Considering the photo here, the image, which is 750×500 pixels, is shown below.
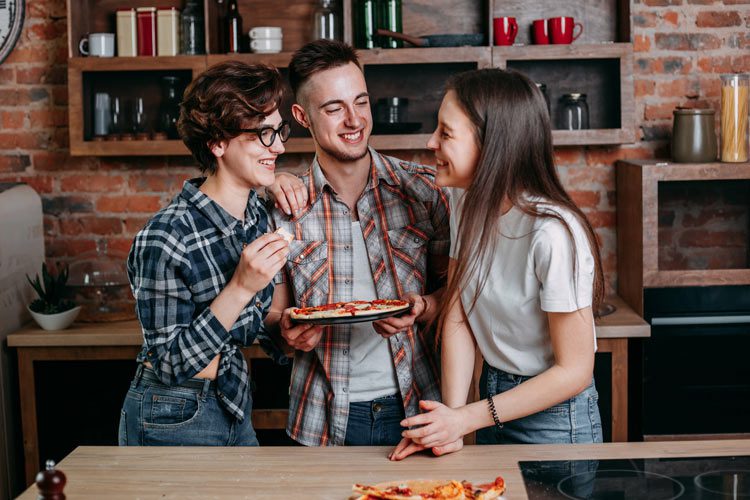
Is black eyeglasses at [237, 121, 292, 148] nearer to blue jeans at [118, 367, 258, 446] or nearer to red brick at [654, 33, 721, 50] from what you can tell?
blue jeans at [118, 367, 258, 446]

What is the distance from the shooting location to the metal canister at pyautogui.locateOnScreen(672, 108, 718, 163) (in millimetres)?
3500

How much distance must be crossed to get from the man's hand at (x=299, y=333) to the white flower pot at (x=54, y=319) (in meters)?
1.58

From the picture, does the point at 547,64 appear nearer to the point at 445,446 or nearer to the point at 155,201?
the point at 155,201

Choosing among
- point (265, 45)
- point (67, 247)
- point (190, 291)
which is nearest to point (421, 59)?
point (265, 45)

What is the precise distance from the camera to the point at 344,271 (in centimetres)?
238

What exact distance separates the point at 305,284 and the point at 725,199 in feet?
6.31

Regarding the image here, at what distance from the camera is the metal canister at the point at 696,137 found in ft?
11.5

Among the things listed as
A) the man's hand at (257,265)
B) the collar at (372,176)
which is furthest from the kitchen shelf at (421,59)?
→ the man's hand at (257,265)

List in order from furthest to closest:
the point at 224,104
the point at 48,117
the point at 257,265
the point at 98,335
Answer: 1. the point at 48,117
2. the point at 98,335
3. the point at 224,104
4. the point at 257,265

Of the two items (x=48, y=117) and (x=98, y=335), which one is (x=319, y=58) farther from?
(x=48, y=117)

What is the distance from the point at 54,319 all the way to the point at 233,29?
1.36 meters

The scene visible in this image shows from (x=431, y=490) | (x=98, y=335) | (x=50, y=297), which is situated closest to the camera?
(x=431, y=490)

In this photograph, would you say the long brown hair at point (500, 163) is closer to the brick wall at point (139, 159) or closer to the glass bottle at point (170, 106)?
the brick wall at point (139, 159)

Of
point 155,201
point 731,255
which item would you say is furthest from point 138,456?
point 731,255
